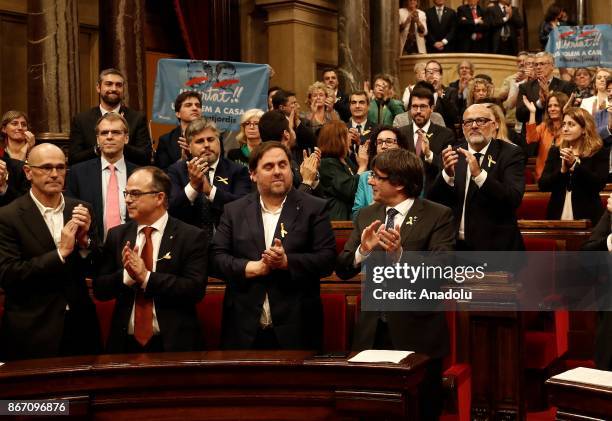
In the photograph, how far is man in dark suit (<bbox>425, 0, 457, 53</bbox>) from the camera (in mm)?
12164

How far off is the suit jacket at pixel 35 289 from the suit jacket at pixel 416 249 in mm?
1091

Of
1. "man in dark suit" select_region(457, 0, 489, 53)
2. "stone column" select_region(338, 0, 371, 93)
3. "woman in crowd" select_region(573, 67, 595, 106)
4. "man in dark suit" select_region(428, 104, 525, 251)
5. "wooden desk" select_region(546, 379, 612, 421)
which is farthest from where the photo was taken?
"man in dark suit" select_region(457, 0, 489, 53)

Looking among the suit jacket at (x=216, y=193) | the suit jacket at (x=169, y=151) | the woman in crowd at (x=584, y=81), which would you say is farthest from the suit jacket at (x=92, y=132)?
the woman in crowd at (x=584, y=81)

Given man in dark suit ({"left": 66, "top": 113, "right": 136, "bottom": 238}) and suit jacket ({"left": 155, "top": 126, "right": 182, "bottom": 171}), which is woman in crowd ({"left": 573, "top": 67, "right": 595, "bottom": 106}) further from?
man in dark suit ({"left": 66, "top": 113, "right": 136, "bottom": 238})

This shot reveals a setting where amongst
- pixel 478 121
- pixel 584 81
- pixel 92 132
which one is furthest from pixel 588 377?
pixel 584 81

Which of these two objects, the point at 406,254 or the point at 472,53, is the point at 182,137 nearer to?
the point at 406,254

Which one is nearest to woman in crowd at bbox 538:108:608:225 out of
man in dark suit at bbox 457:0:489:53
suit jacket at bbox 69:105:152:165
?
suit jacket at bbox 69:105:152:165

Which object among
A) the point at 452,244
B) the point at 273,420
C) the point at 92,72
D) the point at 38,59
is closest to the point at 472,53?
the point at 92,72

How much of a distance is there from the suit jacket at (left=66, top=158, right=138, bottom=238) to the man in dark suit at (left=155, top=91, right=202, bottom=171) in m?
0.80

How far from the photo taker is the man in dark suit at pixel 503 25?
12.4 metres

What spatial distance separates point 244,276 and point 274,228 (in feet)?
0.85

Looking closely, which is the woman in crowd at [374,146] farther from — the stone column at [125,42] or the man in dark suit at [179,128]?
the stone column at [125,42]

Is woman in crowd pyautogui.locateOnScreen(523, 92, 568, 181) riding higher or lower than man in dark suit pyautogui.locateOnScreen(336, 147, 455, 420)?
higher

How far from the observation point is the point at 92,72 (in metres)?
9.72
